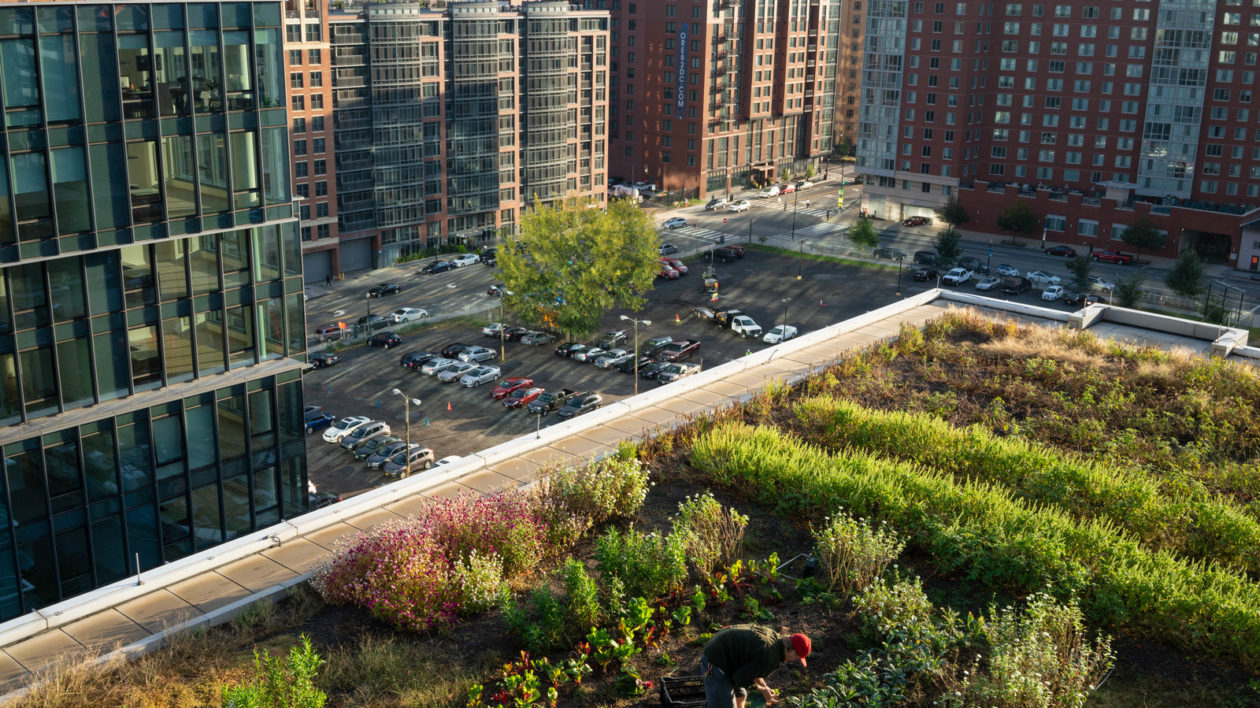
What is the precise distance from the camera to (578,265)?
318 ft

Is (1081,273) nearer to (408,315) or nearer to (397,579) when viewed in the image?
(408,315)

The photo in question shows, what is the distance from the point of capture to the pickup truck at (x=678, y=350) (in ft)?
302

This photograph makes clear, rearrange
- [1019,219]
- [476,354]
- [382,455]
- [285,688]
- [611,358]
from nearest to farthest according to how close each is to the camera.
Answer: [285,688]
[382,455]
[476,354]
[611,358]
[1019,219]

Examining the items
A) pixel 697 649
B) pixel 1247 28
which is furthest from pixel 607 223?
pixel 697 649

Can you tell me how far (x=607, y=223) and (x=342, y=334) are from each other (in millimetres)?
25129

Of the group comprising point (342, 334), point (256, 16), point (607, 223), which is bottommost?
point (342, 334)

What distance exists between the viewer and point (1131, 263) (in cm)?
12319

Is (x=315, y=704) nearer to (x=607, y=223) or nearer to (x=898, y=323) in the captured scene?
(x=898, y=323)

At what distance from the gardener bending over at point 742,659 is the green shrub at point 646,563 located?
4554 millimetres

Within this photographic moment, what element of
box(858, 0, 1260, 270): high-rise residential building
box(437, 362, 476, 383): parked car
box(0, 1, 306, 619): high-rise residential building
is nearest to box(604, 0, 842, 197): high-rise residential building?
box(858, 0, 1260, 270): high-rise residential building

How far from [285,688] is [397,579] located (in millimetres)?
3721

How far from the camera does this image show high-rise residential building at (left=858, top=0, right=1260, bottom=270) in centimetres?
11969

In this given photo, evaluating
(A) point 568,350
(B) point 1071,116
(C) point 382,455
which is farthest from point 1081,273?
(C) point 382,455

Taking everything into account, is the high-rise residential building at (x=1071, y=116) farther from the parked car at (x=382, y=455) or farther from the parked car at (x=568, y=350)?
the parked car at (x=382, y=455)
